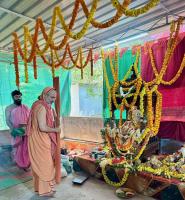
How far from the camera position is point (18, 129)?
14.6 feet

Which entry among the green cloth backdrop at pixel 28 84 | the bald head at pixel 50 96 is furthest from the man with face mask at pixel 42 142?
the green cloth backdrop at pixel 28 84

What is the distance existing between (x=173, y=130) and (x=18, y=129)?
3189mm

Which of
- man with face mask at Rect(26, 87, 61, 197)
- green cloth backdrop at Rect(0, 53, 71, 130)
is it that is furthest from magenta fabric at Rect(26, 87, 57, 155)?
green cloth backdrop at Rect(0, 53, 71, 130)

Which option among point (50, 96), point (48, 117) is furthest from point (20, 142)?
point (50, 96)

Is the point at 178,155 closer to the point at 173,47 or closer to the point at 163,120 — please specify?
the point at 163,120

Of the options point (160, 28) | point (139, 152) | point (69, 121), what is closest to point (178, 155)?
point (139, 152)

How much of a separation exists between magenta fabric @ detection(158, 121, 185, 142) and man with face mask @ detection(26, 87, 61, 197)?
216 centimetres

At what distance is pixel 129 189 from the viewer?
10.9ft

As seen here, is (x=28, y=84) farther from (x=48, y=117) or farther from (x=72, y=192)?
(x=72, y=192)

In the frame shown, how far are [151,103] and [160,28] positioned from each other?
1697mm

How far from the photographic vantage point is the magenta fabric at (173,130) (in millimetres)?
3878

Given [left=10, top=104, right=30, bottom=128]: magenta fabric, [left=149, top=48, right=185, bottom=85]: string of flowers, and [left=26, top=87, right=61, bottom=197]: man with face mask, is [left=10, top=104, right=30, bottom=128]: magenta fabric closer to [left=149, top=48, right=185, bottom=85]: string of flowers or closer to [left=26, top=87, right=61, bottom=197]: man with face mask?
[left=26, top=87, right=61, bottom=197]: man with face mask

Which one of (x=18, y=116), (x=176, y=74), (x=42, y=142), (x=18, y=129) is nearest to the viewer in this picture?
(x=42, y=142)

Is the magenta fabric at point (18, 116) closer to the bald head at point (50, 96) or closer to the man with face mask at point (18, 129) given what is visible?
the man with face mask at point (18, 129)
